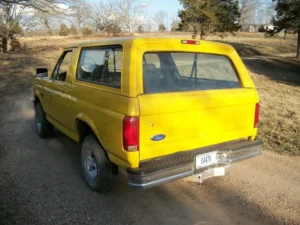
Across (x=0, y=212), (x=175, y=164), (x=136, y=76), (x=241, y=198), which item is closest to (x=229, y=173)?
(x=241, y=198)

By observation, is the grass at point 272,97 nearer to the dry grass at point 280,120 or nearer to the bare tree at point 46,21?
the dry grass at point 280,120

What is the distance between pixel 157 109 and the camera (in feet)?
9.47

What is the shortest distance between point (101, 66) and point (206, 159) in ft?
5.58

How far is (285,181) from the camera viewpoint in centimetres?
395

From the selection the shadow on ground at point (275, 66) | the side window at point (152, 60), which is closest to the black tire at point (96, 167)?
the side window at point (152, 60)

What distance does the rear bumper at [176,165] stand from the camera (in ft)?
9.40

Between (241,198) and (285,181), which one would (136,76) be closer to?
(241,198)

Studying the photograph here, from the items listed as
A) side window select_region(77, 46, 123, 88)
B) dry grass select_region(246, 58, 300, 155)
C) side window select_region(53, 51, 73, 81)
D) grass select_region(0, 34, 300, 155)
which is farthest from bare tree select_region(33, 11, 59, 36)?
side window select_region(77, 46, 123, 88)

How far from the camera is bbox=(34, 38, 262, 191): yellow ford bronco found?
2.90 meters

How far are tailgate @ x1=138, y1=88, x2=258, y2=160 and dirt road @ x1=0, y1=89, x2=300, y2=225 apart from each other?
72 cm

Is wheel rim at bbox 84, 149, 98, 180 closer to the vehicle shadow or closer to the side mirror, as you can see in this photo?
the vehicle shadow

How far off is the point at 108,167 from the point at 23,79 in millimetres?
11129

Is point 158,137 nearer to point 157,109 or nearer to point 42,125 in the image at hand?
point 157,109

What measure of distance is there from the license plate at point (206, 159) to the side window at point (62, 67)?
2.39 meters
